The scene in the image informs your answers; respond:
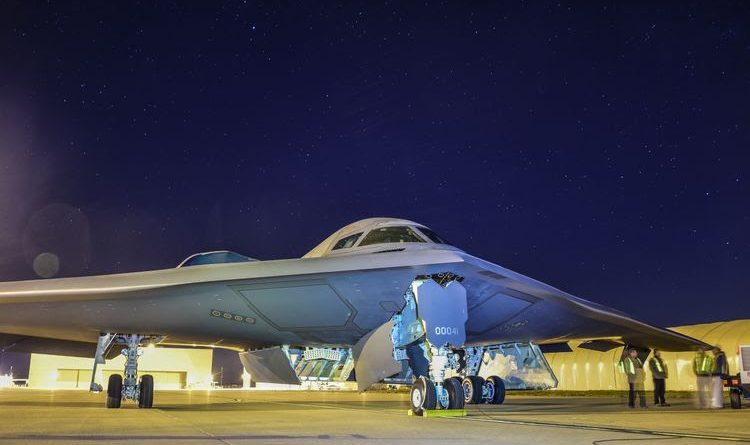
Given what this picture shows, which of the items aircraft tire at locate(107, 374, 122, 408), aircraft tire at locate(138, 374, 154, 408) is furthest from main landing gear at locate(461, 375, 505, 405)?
aircraft tire at locate(107, 374, 122, 408)

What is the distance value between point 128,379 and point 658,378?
11.1m

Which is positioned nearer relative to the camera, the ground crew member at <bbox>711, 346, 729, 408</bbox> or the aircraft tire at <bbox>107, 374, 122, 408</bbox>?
the aircraft tire at <bbox>107, 374, 122, 408</bbox>

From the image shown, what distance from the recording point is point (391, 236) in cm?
1041

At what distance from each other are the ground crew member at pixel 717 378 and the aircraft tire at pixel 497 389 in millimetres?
4446

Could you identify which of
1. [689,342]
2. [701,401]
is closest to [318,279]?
[689,342]

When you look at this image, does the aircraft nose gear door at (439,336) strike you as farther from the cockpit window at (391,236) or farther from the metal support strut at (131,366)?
the metal support strut at (131,366)

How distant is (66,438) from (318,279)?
4371 mm

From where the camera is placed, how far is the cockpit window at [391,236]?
33.8 ft

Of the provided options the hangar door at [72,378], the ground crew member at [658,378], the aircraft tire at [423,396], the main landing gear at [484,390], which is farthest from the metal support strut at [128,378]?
the hangar door at [72,378]

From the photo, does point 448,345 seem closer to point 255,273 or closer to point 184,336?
point 255,273

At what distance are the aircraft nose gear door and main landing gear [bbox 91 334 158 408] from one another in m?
5.49

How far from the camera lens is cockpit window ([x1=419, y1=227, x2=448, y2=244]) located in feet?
→ 34.2

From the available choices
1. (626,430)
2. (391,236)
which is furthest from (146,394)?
(626,430)

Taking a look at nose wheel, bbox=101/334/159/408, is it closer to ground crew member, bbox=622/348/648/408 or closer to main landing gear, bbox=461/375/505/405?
main landing gear, bbox=461/375/505/405
